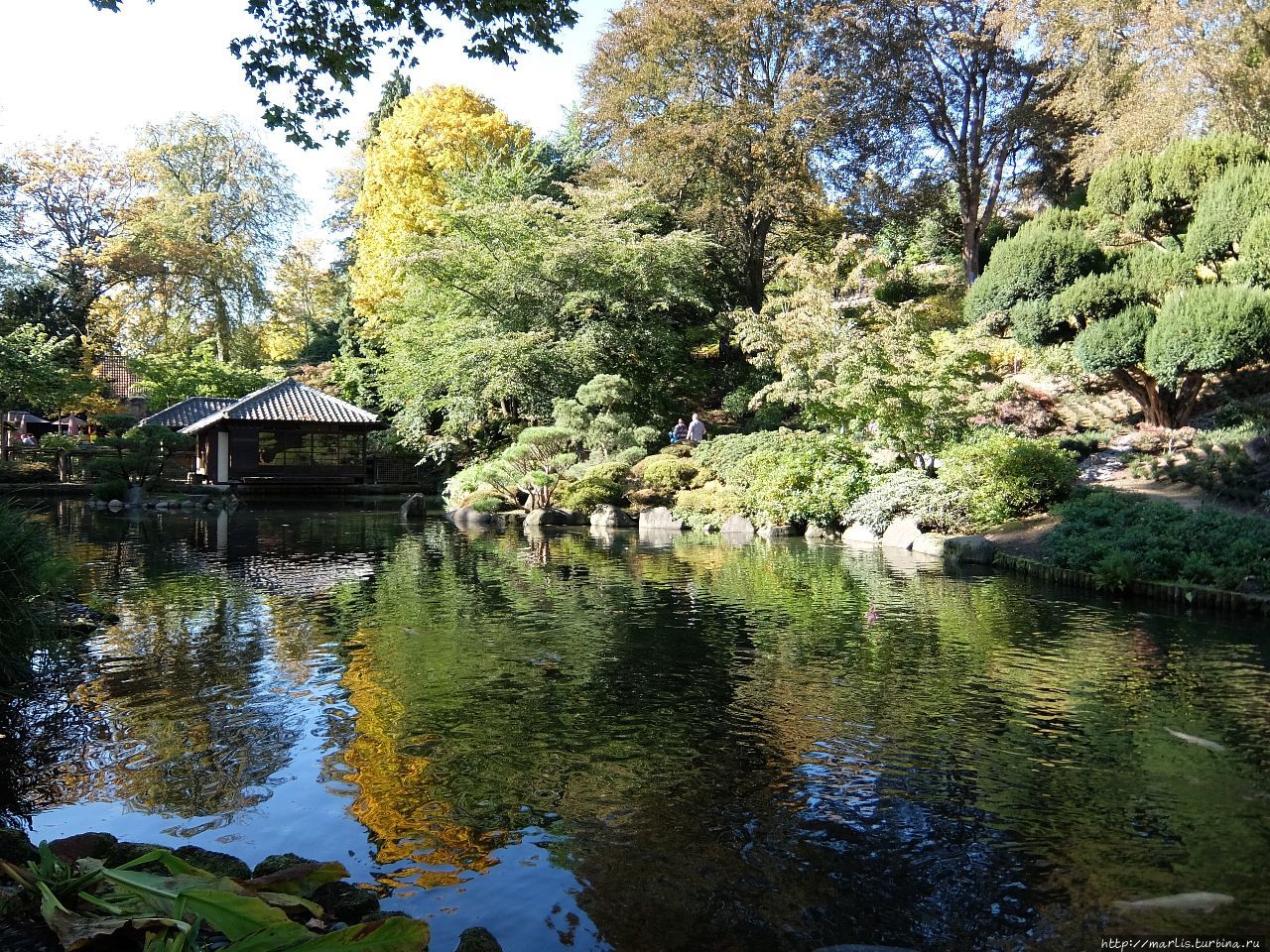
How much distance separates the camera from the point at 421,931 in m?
2.58

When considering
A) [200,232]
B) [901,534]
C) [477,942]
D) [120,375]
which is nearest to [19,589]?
[477,942]

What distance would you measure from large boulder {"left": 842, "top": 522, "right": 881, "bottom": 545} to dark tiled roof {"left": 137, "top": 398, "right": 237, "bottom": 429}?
2533 cm

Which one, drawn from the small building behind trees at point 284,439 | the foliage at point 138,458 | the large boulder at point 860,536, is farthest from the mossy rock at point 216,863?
the small building behind trees at point 284,439

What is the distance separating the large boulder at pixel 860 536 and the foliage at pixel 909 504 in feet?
0.23

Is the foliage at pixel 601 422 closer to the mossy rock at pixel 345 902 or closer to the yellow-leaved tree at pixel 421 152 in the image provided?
the yellow-leaved tree at pixel 421 152

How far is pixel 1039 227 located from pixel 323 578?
54.9 ft

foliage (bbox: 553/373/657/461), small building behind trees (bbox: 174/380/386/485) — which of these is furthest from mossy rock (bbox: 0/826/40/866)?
small building behind trees (bbox: 174/380/386/485)

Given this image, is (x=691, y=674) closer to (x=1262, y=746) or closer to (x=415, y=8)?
(x=1262, y=746)

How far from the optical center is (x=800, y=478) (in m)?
18.3

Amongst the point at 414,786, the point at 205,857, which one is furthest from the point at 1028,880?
the point at 205,857

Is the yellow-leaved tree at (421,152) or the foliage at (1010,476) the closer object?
the foliage at (1010,476)

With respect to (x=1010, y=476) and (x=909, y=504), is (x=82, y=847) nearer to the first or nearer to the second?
(x=1010, y=476)

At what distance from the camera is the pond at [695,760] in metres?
3.56

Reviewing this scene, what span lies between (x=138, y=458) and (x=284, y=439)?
5.29 meters
